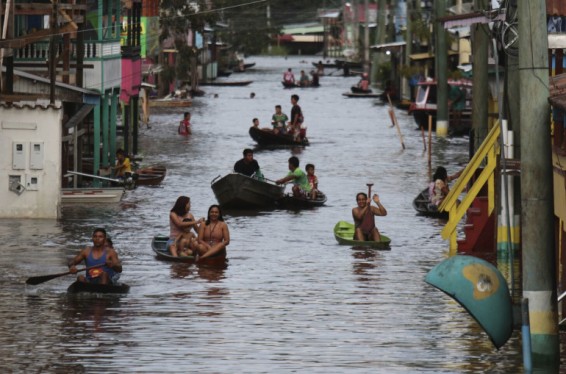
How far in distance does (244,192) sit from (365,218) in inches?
255

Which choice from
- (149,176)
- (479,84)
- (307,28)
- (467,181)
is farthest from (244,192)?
(307,28)

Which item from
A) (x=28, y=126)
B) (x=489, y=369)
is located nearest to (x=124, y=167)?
(x=28, y=126)

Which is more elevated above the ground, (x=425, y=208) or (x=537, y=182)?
(x=537, y=182)

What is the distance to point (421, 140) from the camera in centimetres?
5991

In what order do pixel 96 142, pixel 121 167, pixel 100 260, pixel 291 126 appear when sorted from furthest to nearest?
pixel 291 126, pixel 121 167, pixel 96 142, pixel 100 260

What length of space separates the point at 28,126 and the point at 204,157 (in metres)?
18.7

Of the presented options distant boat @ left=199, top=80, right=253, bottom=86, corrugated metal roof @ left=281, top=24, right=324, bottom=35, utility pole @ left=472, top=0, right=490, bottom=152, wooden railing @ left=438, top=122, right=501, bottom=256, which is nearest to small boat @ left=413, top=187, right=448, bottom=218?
utility pole @ left=472, top=0, right=490, bottom=152

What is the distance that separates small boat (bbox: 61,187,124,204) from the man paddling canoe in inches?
495

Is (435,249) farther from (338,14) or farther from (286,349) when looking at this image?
(338,14)

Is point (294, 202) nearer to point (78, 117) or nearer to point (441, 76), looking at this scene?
point (78, 117)

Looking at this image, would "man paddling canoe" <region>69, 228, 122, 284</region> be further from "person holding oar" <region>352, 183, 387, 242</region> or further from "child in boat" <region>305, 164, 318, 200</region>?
"child in boat" <region>305, 164, 318, 200</region>

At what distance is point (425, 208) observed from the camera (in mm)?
36438

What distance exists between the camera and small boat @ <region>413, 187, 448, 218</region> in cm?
3594

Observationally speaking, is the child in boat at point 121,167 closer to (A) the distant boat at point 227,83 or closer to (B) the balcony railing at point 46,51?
(B) the balcony railing at point 46,51
